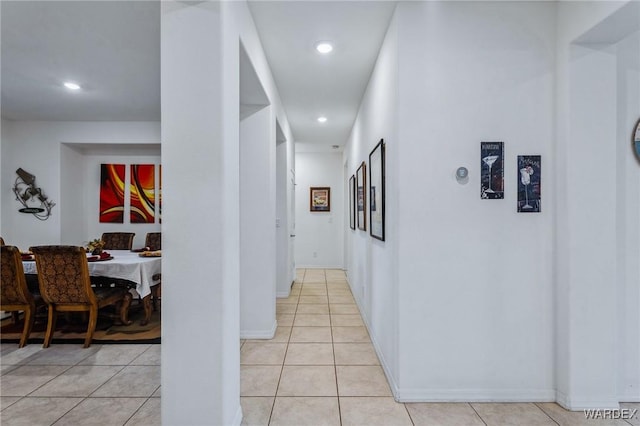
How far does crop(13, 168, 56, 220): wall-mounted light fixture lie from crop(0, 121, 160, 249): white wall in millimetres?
68

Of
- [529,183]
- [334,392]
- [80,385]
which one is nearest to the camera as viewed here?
[529,183]

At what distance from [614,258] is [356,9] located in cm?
231

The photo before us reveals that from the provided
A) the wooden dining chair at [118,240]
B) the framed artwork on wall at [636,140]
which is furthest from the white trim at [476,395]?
the wooden dining chair at [118,240]

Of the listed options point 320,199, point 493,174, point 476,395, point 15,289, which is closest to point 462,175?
point 493,174

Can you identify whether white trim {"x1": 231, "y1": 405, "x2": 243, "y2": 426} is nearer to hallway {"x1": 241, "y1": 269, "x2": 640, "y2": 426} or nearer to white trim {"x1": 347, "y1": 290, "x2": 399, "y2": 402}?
hallway {"x1": 241, "y1": 269, "x2": 640, "y2": 426}

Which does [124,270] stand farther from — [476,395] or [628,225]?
[628,225]

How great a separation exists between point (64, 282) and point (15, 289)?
505 millimetres

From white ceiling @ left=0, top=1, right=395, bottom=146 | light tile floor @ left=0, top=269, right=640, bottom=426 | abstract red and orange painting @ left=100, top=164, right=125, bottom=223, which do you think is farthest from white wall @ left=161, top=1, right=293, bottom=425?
abstract red and orange painting @ left=100, top=164, right=125, bottom=223

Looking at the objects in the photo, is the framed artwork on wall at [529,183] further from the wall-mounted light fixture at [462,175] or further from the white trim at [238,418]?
the white trim at [238,418]

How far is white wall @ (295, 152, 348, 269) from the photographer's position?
7215 millimetres

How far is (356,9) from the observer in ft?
7.40

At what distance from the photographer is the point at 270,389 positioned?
2299 millimetres

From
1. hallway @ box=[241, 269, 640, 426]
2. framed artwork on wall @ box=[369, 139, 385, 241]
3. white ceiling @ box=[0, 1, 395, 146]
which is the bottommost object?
hallway @ box=[241, 269, 640, 426]

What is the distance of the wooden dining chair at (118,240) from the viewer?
16.6 ft
